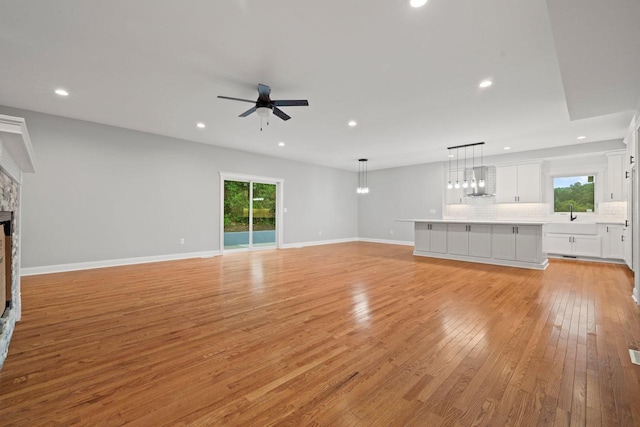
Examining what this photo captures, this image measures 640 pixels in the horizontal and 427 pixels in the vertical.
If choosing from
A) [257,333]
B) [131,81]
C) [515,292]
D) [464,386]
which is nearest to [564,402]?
[464,386]

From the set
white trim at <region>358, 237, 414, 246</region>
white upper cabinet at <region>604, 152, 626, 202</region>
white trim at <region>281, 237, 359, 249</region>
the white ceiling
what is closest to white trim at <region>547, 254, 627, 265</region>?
white upper cabinet at <region>604, 152, 626, 202</region>

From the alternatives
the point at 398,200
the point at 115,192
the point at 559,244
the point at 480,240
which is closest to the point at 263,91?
the point at 115,192

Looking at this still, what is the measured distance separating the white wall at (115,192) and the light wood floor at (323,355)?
1.25 m

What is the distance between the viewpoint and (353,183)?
438 inches

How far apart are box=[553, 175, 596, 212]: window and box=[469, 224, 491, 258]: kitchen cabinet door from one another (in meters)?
2.75

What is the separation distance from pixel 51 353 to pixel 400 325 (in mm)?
2911

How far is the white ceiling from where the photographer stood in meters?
2.33

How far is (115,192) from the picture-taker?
559cm

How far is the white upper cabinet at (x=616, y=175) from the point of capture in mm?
6039

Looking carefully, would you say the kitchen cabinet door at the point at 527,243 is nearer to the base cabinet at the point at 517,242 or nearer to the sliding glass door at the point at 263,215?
the base cabinet at the point at 517,242

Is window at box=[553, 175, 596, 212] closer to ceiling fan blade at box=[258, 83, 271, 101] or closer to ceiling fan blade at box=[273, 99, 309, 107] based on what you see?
ceiling fan blade at box=[273, 99, 309, 107]

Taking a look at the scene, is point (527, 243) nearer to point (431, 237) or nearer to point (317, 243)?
point (431, 237)

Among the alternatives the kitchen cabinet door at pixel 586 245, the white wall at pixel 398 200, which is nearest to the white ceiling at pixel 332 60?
the kitchen cabinet door at pixel 586 245

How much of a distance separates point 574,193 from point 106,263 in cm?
1069
